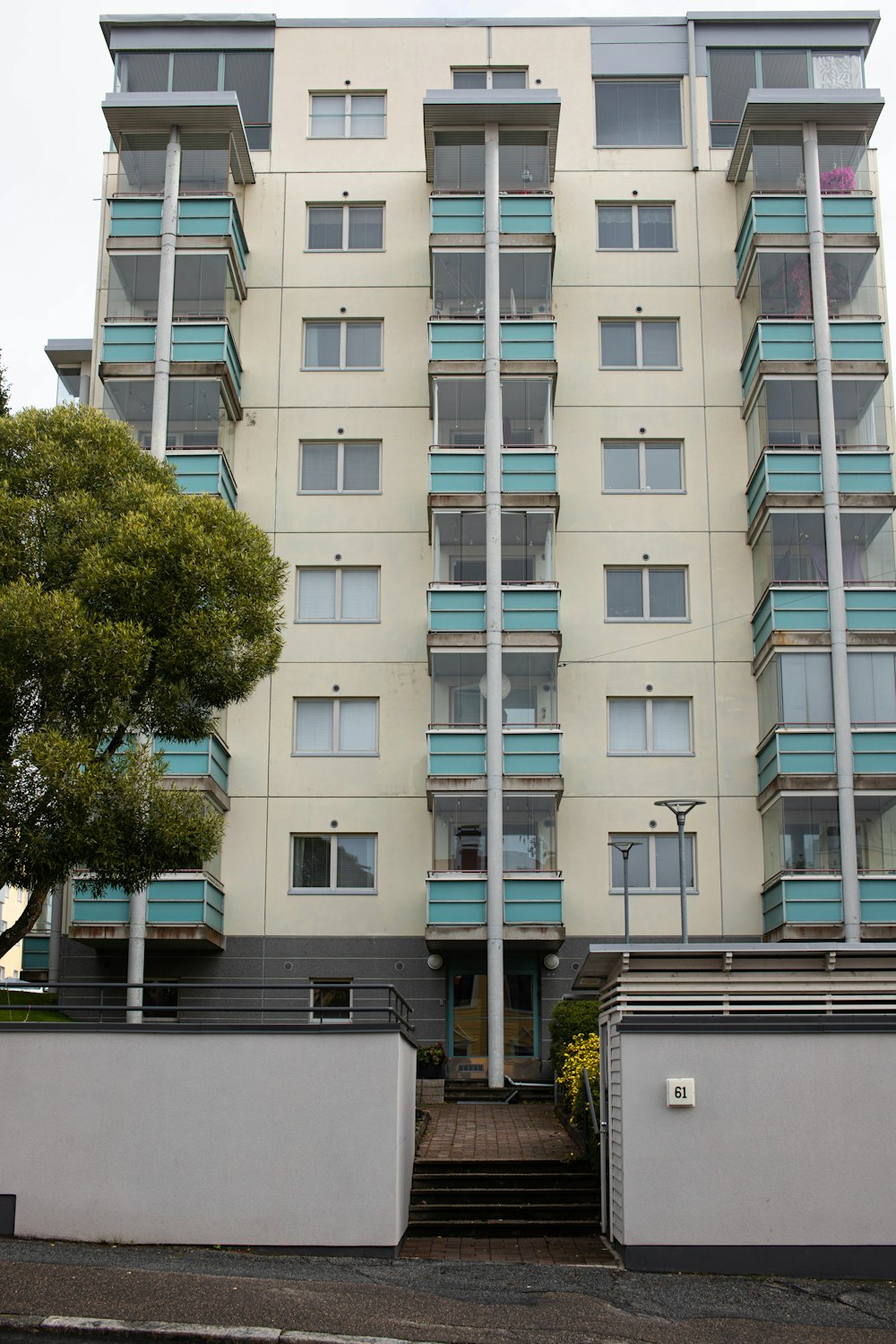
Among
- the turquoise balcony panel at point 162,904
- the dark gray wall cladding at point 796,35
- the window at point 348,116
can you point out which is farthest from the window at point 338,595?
the dark gray wall cladding at point 796,35

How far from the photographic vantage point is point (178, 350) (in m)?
34.5

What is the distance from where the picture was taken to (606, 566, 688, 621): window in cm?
3462

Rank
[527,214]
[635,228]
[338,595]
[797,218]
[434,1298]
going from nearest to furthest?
[434,1298], [338,595], [797,218], [527,214], [635,228]

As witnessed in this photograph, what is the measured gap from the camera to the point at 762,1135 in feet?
53.3

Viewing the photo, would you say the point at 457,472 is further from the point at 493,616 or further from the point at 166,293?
the point at 166,293

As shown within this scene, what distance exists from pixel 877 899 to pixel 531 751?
767 centimetres

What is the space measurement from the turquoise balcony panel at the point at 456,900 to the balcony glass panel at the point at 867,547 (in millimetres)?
10563

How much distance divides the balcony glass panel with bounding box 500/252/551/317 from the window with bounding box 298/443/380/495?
466cm

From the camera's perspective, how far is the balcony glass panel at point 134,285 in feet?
Result: 116

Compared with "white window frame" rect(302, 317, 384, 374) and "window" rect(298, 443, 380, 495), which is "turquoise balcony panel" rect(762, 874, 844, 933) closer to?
"window" rect(298, 443, 380, 495)

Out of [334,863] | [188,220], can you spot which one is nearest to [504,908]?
[334,863]

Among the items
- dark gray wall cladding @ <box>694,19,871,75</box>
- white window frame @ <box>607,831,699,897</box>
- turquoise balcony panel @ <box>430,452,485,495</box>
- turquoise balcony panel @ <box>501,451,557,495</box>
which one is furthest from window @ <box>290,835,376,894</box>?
dark gray wall cladding @ <box>694,19,871,75</box>

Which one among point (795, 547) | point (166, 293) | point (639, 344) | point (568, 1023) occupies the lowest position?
point (568, 1023)

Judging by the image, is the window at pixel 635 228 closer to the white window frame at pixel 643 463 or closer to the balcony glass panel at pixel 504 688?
the white window frame at pixel 643 463
